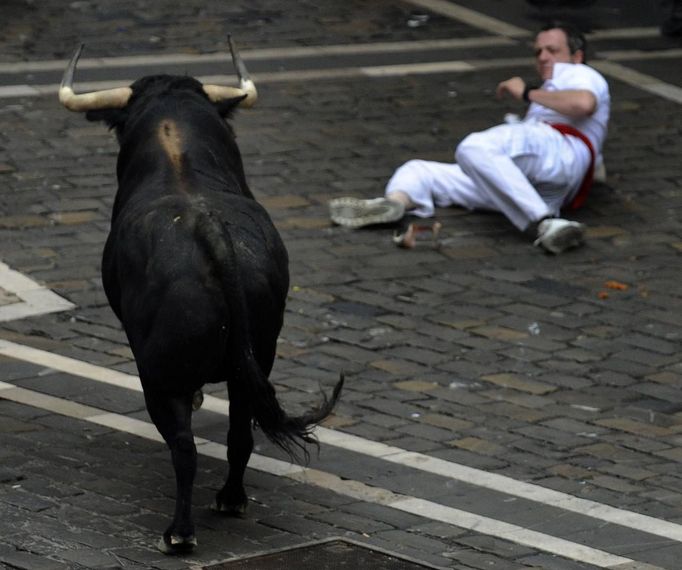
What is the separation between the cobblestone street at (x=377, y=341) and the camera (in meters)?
7.16

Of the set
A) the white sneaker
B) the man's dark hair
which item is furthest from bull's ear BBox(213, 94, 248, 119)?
the white sneaker

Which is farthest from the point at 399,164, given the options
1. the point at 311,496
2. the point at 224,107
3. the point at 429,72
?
the point at 311,496

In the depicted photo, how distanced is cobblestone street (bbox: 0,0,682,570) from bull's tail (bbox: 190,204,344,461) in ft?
1.49

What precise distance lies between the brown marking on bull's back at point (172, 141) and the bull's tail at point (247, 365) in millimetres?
617

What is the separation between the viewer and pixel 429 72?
15.7 m

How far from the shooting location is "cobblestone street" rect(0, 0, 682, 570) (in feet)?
23.5

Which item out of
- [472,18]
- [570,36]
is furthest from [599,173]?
[472,18]

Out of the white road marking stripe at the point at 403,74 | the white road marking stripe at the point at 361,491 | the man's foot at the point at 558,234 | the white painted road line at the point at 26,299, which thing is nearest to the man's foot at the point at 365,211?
the man's foot at the point at 558,234

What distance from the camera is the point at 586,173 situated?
1197 cm

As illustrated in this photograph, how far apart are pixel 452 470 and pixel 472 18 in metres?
10.9

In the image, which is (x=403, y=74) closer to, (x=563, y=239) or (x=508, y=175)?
(x=508, y=175)

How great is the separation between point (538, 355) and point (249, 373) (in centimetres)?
302

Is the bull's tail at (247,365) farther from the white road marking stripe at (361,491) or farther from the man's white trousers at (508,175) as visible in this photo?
the man's white trousers at (508,175)

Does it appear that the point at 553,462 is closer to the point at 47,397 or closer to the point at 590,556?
the point at 590,556
